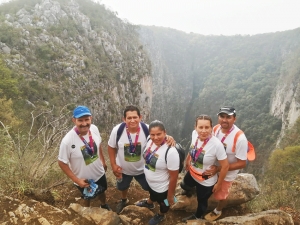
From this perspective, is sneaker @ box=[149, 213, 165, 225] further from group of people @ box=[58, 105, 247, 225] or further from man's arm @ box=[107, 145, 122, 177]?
man's arm @ box=[107, 145, 122, 177]

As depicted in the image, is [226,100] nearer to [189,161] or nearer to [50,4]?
[50,4]

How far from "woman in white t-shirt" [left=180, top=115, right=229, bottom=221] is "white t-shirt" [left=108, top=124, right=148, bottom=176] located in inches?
25.3

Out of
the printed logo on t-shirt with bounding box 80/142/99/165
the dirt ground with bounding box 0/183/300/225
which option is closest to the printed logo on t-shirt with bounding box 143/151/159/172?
A: the printed logo on t-shirt with bounding box 80/142/99/165

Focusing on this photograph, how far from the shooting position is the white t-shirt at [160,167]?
2.68 meters

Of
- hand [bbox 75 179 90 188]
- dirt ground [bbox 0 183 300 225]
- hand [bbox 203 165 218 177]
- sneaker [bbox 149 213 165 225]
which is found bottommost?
dirt ground [bbox 0 183 300 225]

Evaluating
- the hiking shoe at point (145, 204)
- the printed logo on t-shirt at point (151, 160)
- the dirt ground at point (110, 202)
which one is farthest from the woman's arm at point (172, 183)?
the hiking shoe at point (145, 204)

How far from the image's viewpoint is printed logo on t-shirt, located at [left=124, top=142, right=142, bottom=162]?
306 cm

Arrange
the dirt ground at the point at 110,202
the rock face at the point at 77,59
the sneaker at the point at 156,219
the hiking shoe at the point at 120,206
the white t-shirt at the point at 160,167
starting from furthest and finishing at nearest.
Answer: the rock face at the point at 77,59 < the hiking shoe at the point at 120,206 < the sneaker at the point at 156,219 < the dirt ground at the point at 110,202 < the white t-shirt at the point at 160,167

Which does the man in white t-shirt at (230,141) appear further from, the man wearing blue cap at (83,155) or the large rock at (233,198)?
the man wearing blue cap at (83,155)

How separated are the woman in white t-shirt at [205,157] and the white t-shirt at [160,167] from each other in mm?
330

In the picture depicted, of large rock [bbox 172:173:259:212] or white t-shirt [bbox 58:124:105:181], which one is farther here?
large rock [bbox 172:173:259:212]

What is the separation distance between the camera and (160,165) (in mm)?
2781

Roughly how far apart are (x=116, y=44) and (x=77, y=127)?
87.4ft

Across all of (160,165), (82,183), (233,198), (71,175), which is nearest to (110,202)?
(82,183)
